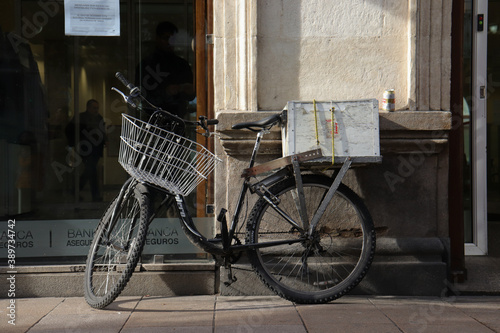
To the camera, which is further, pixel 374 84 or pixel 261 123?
pixel 374 84

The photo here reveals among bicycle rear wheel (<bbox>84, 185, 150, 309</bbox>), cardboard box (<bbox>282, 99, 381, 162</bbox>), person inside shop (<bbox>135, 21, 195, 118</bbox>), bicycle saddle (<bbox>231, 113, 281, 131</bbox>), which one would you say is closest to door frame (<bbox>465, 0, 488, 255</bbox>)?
cardboard box (<bbox>282, 99, 381, 162</bbox>)

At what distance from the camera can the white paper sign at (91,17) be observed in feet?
15.8

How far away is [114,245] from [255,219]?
3.45ft

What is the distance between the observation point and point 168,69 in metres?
4.93

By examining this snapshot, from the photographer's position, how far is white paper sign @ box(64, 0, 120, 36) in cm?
481

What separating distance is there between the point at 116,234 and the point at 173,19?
1.88 metres

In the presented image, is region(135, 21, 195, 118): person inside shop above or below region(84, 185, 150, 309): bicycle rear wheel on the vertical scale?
above

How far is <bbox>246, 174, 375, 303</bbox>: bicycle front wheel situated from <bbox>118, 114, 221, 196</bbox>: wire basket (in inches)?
21.5

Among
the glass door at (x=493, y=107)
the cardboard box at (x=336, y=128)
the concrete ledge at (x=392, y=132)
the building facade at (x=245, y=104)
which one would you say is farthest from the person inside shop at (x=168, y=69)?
the glass door at (x=493, y=107)

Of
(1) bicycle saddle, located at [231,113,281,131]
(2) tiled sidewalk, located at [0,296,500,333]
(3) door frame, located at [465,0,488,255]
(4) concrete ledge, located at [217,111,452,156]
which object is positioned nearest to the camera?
Answer: (2) tiled sidewalk, located at [0,296,500,333]

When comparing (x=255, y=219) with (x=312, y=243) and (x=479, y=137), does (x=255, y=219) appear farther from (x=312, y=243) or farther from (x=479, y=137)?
(x=479, y=137)

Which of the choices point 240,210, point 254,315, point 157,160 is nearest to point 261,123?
point 240,210

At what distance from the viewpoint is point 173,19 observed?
4.90 m

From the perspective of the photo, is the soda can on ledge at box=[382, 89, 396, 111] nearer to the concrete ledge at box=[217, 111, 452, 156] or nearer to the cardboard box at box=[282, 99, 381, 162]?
the concrete ledge at box=[217, 111, 452, 156]
